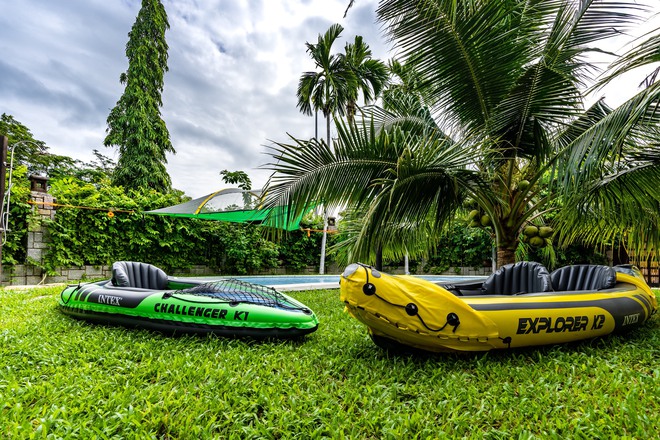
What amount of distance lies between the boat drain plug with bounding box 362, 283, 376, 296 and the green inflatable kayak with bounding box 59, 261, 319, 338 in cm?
116

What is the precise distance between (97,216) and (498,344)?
33.5 feet

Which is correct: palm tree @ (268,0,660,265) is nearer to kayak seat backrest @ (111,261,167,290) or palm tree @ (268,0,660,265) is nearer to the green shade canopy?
kayak seat backrest @ (111,261,167,290)

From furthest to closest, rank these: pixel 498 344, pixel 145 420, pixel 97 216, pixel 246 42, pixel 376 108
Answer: pixel 246 42 → pixel 97 216 → pixel 376 108 → pixel 498 344 → pixel 145 420

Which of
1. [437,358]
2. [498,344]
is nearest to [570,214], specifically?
[498,344]

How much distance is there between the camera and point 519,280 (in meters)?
3.79

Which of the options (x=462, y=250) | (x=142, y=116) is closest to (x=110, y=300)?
(x=462, y=250)

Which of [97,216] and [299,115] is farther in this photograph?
[299,115]

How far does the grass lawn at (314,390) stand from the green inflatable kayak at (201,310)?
0.15 m

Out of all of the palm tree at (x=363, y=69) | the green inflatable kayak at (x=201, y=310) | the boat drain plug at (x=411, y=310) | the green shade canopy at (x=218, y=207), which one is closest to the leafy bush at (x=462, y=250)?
the palm tree at (x=363, y=69)

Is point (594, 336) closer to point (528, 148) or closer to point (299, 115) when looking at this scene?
point (528, 148)

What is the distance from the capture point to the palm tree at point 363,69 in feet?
39.2

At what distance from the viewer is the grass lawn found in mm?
1806

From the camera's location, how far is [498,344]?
2676mm

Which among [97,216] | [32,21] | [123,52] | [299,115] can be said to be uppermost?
[123,52]
